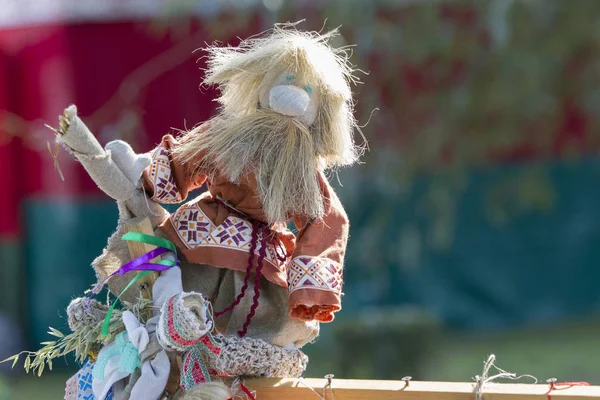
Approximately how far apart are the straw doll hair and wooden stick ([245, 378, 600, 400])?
32cm

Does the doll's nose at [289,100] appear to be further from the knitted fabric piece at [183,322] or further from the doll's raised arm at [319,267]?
the knitted fabric piece at [183,322]

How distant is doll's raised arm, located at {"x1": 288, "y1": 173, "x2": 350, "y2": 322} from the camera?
163 centimetres

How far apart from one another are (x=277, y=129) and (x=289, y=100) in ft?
0.21

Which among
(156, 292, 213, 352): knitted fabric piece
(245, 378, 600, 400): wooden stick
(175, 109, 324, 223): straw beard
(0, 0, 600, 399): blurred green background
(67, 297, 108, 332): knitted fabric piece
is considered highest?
(0, 0, 600, 399): blurred green background

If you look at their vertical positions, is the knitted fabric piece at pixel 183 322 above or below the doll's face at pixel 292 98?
below

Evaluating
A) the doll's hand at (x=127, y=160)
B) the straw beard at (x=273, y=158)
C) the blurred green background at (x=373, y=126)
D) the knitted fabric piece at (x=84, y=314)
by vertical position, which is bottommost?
the knitted fabric piece at (x=84, y=314)

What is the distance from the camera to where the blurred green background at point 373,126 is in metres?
4.95

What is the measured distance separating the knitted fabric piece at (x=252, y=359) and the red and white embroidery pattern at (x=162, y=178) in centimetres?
31

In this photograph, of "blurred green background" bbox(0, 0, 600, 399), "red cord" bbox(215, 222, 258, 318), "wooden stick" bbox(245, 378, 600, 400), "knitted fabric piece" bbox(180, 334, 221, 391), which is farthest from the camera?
"blurred green background" bbox(0, 0, 600, 399)

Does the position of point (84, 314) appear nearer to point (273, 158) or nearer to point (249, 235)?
point (249, 235)

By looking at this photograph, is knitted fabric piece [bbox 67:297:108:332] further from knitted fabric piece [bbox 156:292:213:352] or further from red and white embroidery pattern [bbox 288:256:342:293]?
red and white embroidery pattern [bbox 288:256:342:293]

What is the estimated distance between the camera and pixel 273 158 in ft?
5.52

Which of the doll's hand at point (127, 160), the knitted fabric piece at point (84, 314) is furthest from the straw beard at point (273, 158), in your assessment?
the knitted fabric piece at point (84, 314)

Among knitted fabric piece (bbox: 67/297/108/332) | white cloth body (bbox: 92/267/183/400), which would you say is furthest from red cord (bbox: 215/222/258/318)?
knitted fabric piece (bbox: 67/297/108/332)
